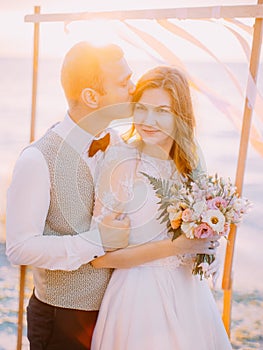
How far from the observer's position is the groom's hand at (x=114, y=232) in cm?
167

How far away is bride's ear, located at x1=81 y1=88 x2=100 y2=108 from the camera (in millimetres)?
1668

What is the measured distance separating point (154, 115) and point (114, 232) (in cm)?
35

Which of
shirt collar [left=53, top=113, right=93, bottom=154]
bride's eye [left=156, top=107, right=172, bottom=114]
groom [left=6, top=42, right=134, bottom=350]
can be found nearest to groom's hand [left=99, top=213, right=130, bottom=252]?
groom [left=6, top=42, right=134, bottom=350]

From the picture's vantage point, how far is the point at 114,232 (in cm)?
168

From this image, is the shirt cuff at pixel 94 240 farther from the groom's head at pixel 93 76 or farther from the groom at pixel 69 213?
the groom's head at pixel 93 76

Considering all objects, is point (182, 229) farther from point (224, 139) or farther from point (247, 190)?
point (224, 139)

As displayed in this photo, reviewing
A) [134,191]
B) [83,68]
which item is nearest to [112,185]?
[134,191]

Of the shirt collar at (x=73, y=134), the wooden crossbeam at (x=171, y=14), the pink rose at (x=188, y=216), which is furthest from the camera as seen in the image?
the wooden crossbeam at (x=171, y=14)

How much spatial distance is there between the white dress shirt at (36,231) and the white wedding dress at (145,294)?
0.15m

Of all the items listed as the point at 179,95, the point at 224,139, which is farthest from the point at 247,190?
the point at 179,95

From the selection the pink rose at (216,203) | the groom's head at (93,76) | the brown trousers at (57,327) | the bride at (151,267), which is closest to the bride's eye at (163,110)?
the bride at (151,267)

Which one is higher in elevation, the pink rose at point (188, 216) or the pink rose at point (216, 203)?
the pink rose at point (216, 203)

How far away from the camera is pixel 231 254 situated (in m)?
2.07

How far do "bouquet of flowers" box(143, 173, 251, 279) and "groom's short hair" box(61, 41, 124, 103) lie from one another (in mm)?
286
